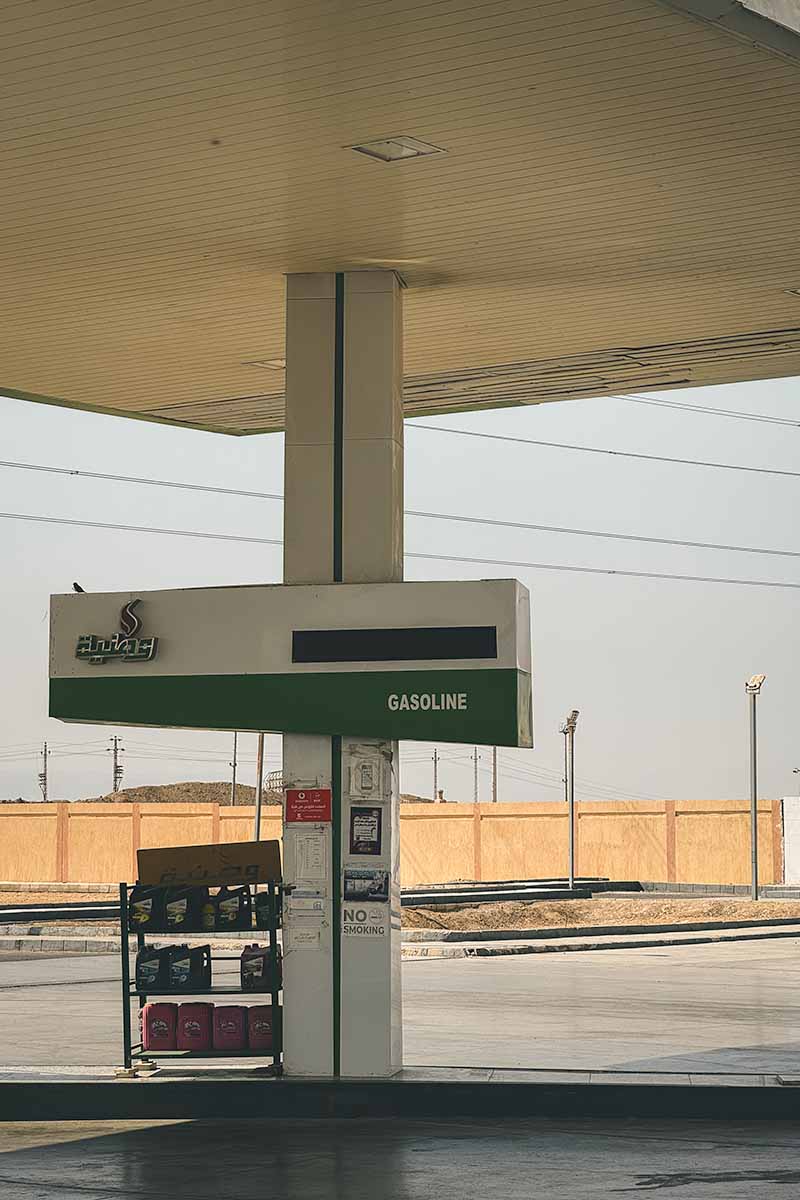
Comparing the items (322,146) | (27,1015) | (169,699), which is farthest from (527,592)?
(27,1015)

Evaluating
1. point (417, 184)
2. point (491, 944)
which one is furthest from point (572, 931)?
point (417, 184)

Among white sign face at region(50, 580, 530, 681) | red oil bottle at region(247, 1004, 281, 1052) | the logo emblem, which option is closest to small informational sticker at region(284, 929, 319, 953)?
red oil bottle at region(247, 1004, 281, 1052)

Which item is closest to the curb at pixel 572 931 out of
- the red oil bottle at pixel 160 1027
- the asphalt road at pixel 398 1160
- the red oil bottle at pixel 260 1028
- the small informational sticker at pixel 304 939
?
the red oil bottle at pixel 160 1027

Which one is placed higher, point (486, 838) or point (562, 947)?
point (486, 838)

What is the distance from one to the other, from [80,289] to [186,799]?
4808 inches

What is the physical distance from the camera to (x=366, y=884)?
1120 cm

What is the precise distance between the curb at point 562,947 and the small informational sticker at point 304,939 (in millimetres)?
13728

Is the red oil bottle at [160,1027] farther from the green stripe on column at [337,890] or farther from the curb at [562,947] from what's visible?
the curb at [562,947]

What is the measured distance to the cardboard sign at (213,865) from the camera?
11.4 m

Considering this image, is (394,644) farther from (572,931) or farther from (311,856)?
(572,931)

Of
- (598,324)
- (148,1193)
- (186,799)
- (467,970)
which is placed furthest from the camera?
(186,799)

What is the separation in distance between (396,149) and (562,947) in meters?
18.6

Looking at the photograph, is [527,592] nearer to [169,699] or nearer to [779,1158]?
[169,699]

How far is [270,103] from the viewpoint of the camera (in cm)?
888
